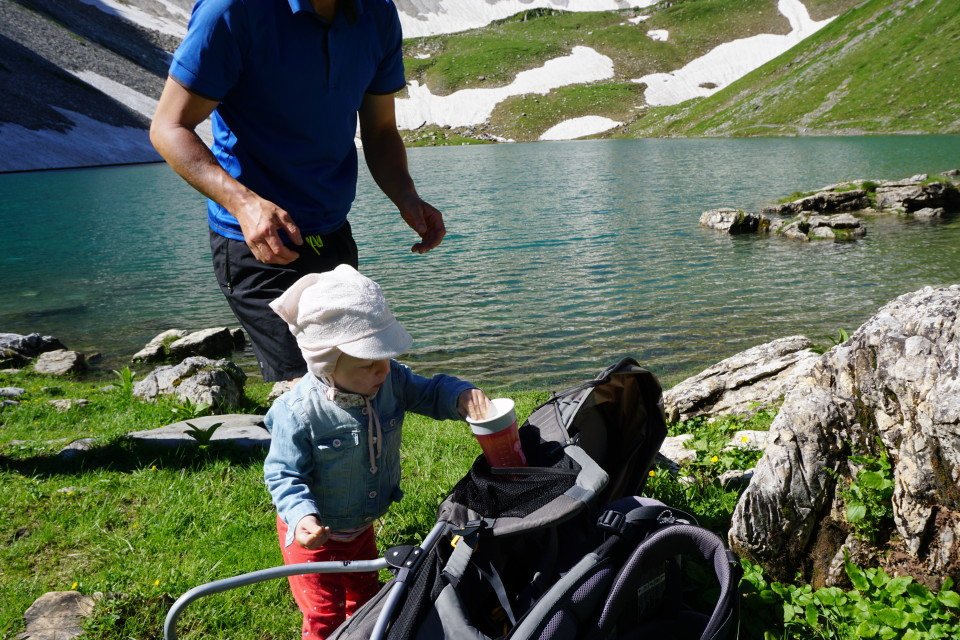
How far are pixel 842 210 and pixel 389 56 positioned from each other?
98.5 ft

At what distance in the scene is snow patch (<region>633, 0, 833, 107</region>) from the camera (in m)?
172

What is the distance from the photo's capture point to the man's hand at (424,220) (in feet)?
13.8

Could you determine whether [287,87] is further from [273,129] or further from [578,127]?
[578,127]

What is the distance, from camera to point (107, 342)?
1556cm

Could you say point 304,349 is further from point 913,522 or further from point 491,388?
point 491,388

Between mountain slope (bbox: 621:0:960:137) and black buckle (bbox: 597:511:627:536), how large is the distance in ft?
305

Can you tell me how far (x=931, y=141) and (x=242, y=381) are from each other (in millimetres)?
75452

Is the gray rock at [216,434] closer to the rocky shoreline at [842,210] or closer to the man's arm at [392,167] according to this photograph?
the man's arm at [392,167]

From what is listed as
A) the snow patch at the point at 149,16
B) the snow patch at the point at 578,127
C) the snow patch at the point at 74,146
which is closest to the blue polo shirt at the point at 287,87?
the snow patch at the point at 74,146

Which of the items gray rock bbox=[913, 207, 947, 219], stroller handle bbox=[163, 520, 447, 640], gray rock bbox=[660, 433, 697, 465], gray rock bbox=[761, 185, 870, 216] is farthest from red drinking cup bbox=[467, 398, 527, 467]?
gray rock bbox=[761, 185, 870, 216]

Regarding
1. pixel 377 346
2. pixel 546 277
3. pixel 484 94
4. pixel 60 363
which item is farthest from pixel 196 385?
pixel 484 94

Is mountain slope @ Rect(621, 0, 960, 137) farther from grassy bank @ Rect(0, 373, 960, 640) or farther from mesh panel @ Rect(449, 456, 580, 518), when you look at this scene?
mesh panel @ Rect(449, 456, 580, 518)

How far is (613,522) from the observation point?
268 cm

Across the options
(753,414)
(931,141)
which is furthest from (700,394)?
(931,141)
